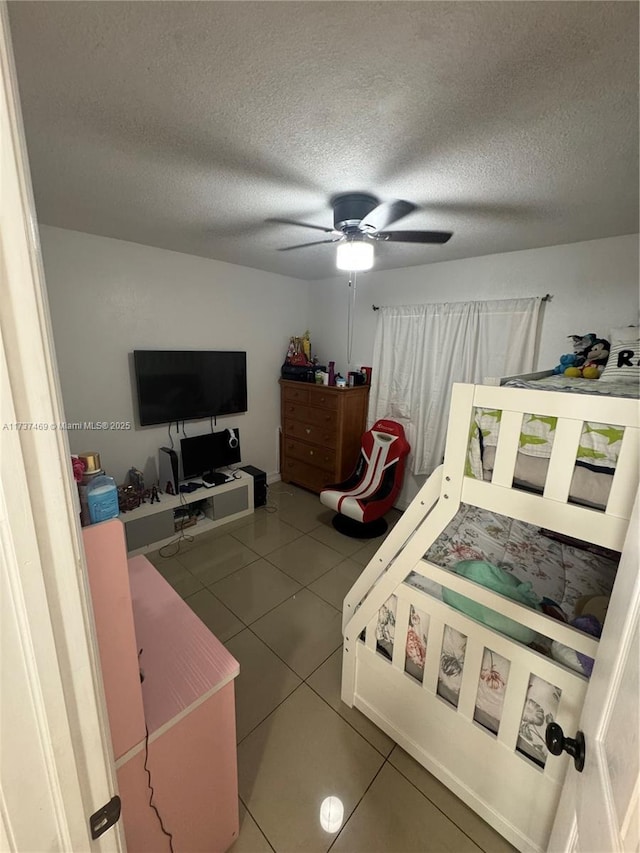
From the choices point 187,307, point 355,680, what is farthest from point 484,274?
point 355,680

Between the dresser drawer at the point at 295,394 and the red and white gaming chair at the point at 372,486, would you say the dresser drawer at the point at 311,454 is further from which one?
the dresser drawer at the point at 295,394

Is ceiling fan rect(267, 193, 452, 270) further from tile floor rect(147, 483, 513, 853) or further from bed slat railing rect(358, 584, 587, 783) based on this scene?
tile floor rect(147, 483, 513, 853)

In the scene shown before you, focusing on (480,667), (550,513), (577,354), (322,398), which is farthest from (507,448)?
(322,398)

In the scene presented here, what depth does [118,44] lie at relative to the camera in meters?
0.90

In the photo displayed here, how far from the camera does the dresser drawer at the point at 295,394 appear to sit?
3.79m

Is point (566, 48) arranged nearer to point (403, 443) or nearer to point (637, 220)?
point (637, 220)

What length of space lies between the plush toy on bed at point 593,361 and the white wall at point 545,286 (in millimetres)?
255

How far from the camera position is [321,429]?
3730mm

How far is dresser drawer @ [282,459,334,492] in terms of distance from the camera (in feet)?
12.5

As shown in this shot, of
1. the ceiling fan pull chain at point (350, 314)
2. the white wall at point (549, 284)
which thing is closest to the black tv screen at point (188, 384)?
the ceiling fan pull chain at point (350, 314)

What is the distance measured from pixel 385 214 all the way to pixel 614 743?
6.24 ft

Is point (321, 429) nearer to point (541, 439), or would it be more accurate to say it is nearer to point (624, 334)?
point (624, 334)

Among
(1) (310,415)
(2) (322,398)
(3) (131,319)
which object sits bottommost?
(1) (310,415)

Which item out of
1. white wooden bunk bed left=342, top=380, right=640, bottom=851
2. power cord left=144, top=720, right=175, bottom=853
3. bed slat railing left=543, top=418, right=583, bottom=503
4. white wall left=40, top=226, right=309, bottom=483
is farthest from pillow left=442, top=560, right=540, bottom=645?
white wall left=40, top=226, right=309, bottom=483
